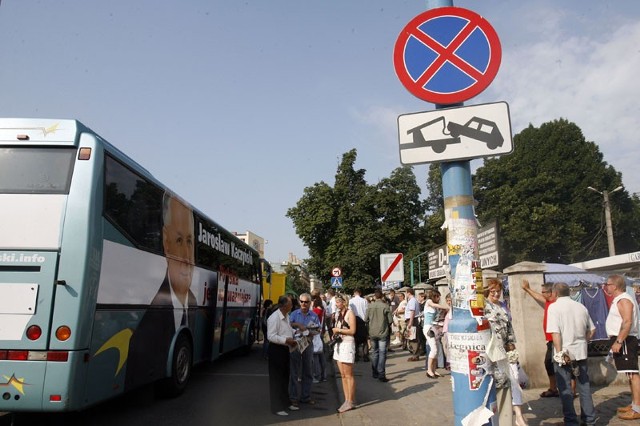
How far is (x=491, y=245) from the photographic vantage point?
29.9 feet

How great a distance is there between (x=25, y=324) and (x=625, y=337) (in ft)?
23.2

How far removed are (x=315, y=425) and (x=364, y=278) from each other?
28.5 metres

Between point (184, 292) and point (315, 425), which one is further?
point (184, 292)

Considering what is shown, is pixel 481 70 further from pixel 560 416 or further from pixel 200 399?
pixel 200 399

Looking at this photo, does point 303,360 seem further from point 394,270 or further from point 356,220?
point 356,220

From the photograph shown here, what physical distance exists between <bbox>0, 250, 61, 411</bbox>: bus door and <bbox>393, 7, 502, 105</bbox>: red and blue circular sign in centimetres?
430

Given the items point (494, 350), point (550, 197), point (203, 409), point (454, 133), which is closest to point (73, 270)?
point (203, 409)

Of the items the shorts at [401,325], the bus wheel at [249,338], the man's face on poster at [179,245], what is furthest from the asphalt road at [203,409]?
the shorts at [401,325]

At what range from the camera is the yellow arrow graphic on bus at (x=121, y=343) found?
583 centimetres

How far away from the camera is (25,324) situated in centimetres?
509

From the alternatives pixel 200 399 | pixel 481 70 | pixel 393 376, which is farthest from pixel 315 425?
pixel 481 70

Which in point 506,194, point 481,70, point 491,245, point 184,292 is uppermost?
point 506,194

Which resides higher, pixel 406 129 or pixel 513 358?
pixel 406 129

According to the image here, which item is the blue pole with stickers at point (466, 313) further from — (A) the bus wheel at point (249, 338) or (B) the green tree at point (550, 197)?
(B) the green tree at point (550, 197)
